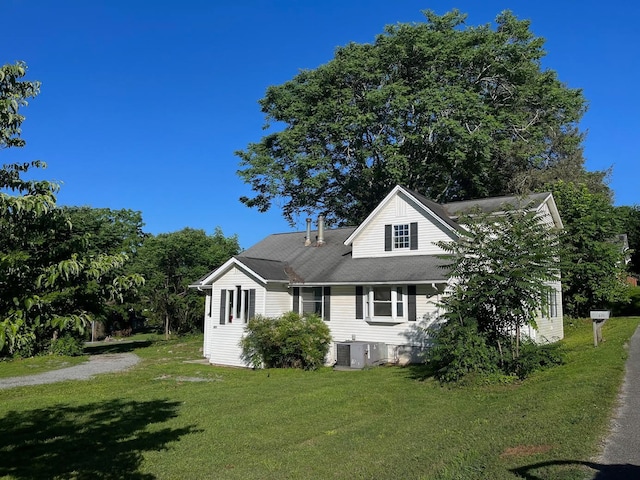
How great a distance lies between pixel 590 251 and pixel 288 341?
1892 centimetres

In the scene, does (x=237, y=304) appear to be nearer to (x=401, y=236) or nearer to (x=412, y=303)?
(x=412, y=303)

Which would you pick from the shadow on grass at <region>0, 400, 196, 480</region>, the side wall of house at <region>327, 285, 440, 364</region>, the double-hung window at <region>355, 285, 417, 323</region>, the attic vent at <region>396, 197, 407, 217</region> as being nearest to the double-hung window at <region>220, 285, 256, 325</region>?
the side wall of house at <region>327, 285, 440, 364</region>

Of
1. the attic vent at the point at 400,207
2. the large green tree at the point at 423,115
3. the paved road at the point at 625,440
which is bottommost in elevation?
the paved road at the point at 625,440

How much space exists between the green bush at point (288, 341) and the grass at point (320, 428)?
3.11 meters

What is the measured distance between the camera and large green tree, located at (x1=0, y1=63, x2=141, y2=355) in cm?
355

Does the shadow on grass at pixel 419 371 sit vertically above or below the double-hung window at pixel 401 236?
below

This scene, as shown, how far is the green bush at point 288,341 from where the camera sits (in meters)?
17.6

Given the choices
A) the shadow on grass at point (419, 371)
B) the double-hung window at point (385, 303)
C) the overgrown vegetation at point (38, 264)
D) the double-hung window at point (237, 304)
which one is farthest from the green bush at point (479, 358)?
the overgrown vegetation at point (38, 264)

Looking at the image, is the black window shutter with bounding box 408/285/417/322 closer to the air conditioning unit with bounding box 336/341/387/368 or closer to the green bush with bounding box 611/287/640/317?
the air conditioning unit with bounding box 336/341/387/368

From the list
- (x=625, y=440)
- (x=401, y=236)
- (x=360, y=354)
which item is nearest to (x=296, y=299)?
(x=360, y=354)

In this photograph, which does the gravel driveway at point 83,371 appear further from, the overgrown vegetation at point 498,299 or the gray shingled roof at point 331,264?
the overgrown vegetation at point 498,299

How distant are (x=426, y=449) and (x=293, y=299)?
1403 centimetres

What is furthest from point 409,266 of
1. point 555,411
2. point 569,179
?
point 569,179

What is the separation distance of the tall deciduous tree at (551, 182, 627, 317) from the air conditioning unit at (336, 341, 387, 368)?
13362 millimetres
